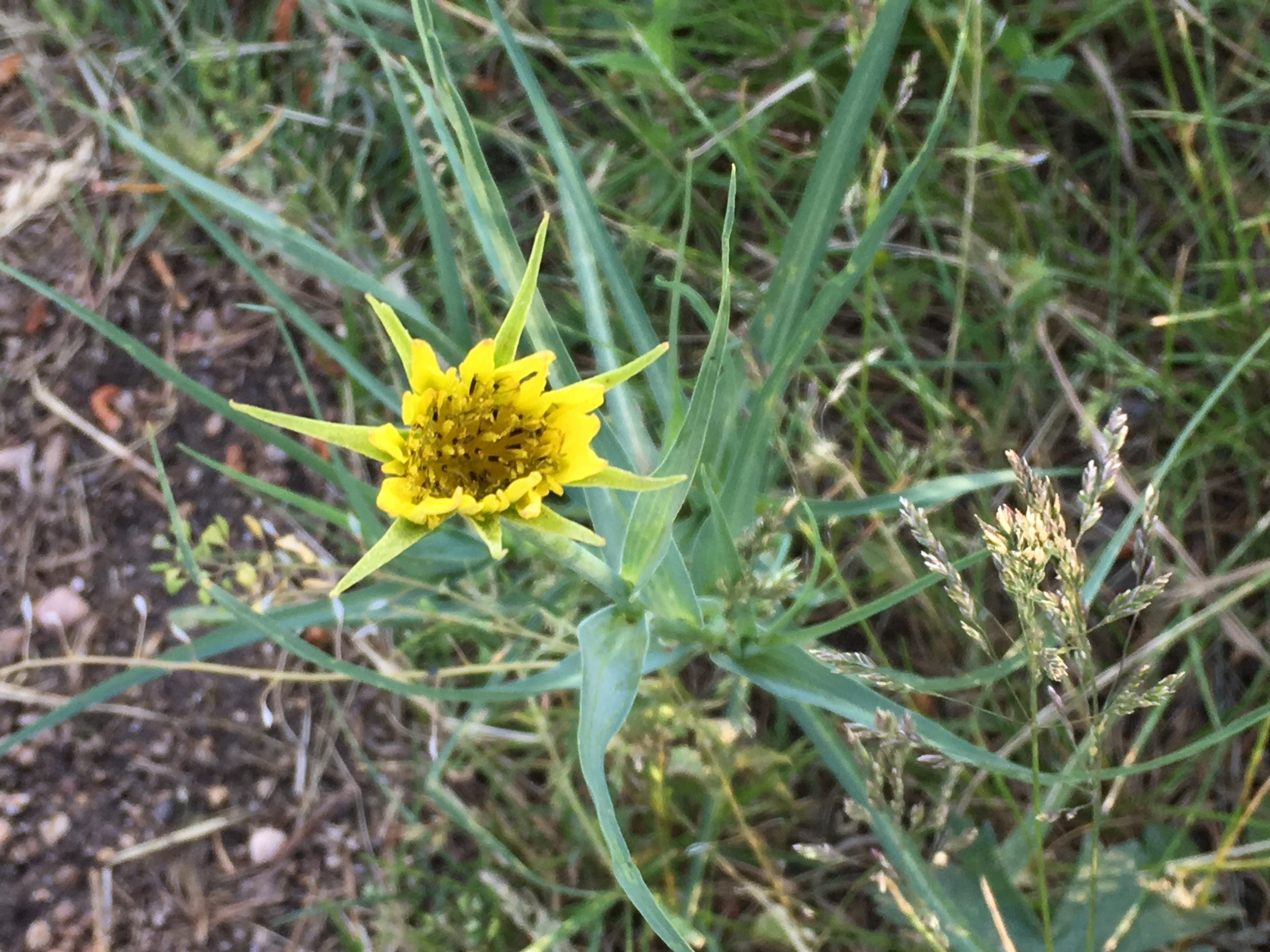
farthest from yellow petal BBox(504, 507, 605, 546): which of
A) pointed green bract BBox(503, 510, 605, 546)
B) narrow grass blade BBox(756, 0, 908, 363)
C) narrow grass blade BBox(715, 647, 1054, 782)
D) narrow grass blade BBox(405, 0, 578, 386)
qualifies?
narrow grass blade BBox(756, 0, 908, 363)

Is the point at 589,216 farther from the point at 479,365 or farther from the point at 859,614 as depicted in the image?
the point at 859,614

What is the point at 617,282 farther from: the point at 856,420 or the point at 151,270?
the point at 151,270

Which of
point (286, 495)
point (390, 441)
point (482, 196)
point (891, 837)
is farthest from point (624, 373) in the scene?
point (891, 837)

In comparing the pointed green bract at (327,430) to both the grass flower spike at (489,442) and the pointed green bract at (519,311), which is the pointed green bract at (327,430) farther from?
the pointed green bract at (519,311)

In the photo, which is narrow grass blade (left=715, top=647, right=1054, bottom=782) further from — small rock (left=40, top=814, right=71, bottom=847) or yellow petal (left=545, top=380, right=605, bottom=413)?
small rock (left=40, top=814, right=71, bottom=847)

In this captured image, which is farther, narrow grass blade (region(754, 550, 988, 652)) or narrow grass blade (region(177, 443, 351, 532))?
narrow grass blade (region(177, 443, 351, 532))
